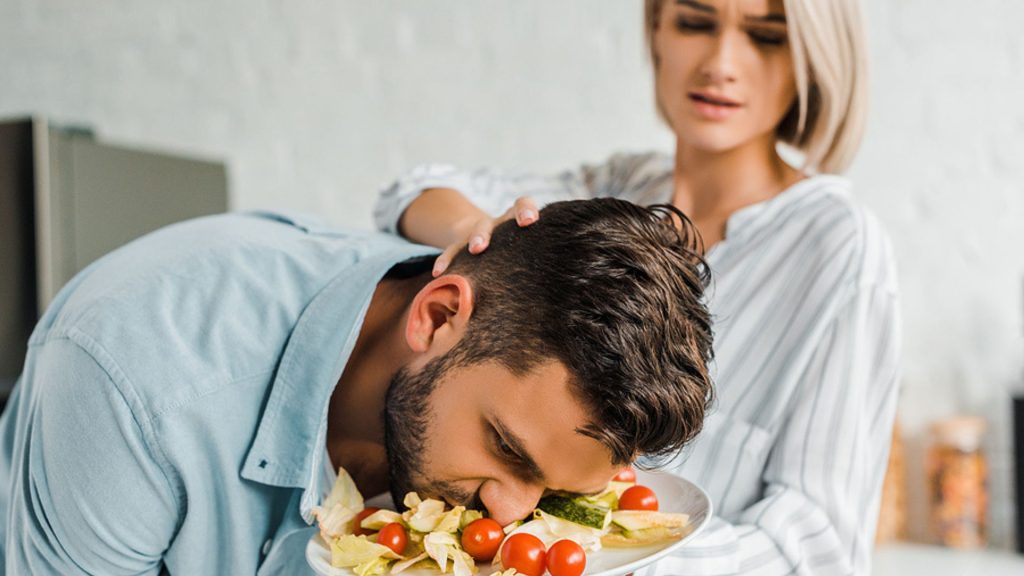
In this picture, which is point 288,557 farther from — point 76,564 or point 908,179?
point 908,179

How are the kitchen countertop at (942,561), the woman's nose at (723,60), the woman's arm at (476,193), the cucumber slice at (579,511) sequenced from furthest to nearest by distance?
the kitchen countertop at (942,561), the woman's nose at (723,60), the woman's arm at (476,193), the cucumber slice at (579,511)

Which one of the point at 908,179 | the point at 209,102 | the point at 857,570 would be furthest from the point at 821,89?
the point at 209,102

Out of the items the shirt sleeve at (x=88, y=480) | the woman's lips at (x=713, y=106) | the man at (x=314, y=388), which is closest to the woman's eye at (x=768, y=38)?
the woman's lips at (x=713, y=106)

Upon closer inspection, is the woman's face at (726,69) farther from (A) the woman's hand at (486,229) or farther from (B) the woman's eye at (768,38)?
(A) the woman's hand at (486,229)

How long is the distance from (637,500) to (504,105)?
211 cm

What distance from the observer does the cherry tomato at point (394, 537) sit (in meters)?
0.92

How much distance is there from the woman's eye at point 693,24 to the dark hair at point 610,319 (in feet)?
1.99

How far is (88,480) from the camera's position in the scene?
3.09 ft

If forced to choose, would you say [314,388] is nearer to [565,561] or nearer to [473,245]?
[473,245]

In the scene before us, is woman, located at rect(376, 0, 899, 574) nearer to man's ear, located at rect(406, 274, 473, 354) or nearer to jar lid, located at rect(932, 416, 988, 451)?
man's ear, located at rect(406, 274, 473, 354)

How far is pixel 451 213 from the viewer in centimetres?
137

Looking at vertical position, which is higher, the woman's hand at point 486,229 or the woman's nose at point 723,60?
the woman's nose at point 723,60

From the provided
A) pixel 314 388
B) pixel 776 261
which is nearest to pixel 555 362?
pixel 314 388

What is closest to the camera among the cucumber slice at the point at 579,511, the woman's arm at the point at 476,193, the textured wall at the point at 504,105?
the cucumber slice at the point at 579,511
